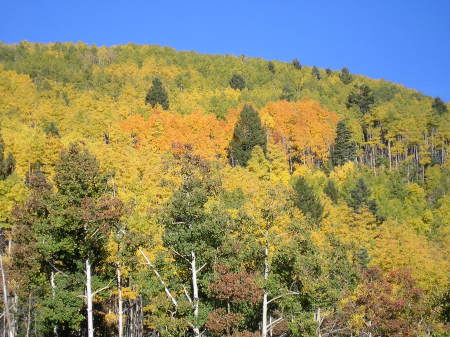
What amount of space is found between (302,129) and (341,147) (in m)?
5.74

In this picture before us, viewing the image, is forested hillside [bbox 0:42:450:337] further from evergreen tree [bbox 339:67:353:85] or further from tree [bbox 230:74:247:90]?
evergreen tree [bbox 339:67:353:85]

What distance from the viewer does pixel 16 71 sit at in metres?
85.8

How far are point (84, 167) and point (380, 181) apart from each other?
45.6 m

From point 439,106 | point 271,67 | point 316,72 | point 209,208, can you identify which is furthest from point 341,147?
point 271,67

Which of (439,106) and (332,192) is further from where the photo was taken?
(439,106)

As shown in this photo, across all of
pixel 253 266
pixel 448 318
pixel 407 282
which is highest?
pixel 253 266

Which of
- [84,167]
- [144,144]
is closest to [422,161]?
[144,144]

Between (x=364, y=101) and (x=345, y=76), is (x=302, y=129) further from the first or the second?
(x=345, y=76)

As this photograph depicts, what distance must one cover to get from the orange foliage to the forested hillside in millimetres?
241

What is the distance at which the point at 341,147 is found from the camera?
217 feet

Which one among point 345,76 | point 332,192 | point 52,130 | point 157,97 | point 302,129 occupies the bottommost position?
point 332,192

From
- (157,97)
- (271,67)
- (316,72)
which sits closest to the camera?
(157,97)

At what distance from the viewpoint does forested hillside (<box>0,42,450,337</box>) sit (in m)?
20.6

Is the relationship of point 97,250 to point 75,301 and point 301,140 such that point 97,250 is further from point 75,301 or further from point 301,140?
point 301,140
